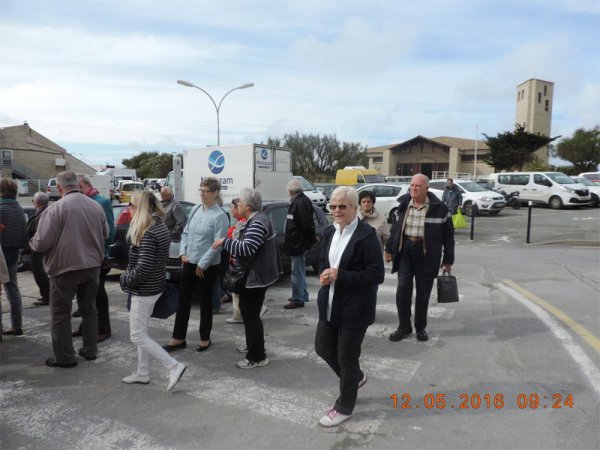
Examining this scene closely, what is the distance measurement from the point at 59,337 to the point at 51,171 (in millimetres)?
55141

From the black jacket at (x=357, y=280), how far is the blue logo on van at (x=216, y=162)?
41.4 ft

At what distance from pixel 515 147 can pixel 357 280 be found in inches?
2035

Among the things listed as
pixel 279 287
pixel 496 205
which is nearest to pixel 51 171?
pixel 496 205

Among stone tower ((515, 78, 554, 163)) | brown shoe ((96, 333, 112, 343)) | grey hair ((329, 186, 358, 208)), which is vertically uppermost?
stone tower ((515, 78, 554, 163))

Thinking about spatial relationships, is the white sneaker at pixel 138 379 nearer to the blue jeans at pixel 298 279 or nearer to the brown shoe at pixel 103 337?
the brown shoe at pixel 103 337

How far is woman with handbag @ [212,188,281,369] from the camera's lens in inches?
163

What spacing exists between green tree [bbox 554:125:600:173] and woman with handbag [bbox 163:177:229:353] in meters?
61.6

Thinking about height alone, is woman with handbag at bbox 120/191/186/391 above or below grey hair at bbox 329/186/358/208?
below

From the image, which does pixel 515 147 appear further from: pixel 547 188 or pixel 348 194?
pixel 348 194

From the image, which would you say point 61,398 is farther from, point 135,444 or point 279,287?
point 279,287

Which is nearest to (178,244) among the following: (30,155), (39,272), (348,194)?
(39,272)

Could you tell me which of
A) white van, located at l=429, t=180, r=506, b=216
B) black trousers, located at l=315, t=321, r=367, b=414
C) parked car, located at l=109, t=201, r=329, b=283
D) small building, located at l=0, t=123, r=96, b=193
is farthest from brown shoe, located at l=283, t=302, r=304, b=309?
small building, located at l=0, t=123, r=96, b=193

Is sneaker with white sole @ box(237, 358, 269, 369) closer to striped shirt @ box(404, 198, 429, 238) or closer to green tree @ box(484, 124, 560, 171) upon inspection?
Result: striped shirt @ box(404, 198, 429, 238)

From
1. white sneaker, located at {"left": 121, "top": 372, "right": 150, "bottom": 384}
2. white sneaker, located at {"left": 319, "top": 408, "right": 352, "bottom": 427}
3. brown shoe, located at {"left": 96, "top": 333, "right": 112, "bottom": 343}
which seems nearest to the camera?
white sneaker, located at {"left": 319, "top": 408, "right": 352, "bottom": 427}
